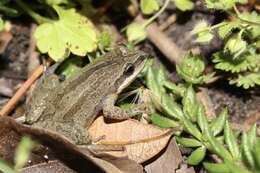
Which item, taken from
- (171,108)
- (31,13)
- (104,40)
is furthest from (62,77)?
(171,108)

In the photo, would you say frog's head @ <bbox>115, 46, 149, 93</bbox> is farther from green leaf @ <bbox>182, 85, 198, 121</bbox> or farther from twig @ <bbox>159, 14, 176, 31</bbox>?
twig @ <bbox>159, 14, 176, 31</bbox>

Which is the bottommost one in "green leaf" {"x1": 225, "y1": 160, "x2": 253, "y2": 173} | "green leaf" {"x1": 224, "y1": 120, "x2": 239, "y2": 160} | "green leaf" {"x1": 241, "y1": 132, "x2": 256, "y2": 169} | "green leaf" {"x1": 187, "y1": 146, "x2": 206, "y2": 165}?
"green leaf" {"x1": 187, "y1": 146, "x2": 206, "y2": 165}

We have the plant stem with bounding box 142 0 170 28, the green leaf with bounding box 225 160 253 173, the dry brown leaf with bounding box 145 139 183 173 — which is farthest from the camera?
the plant stem with bounding box 142 0 170 28

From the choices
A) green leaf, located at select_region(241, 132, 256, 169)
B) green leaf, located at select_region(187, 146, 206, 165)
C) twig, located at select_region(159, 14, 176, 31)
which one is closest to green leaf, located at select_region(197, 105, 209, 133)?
green leaf, located at select_region(187, 146, 206, 165)

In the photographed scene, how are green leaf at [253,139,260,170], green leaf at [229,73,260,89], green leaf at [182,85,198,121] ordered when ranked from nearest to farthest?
green leaf at [253,139,260,170], green leaf at [182,85,198,121], green leaf at [229,73,260,89]

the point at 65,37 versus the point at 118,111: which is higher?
the point at 65,37

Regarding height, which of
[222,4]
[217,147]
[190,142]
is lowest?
[190,142]

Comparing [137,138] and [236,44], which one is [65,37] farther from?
[236,44]

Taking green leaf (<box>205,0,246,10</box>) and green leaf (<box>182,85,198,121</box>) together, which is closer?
green leaf (<box>205,0,246,10</box>)

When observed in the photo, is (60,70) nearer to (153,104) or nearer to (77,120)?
(77,120)
